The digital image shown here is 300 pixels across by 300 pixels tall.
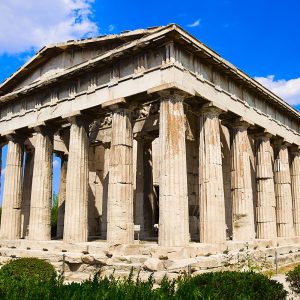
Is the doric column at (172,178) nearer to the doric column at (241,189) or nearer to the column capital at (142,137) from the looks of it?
the doric column at (241,189)

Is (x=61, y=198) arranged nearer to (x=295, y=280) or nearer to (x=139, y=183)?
(x=139, y=183)

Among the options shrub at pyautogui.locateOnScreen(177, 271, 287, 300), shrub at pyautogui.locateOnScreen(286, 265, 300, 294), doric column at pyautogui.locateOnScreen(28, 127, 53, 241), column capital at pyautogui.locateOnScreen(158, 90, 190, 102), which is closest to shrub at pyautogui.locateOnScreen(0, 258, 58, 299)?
shrub at pyautogui.locateOnScreen(177, 271, 287, 300)

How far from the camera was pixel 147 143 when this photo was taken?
21.9 m

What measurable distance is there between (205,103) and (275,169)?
9.22 m

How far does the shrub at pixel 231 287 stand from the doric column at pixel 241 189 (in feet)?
33.2

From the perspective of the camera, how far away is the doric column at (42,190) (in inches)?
732

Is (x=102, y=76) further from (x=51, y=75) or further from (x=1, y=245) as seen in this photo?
(x=1, y=245)

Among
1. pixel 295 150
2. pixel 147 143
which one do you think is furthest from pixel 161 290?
pixel 295 150

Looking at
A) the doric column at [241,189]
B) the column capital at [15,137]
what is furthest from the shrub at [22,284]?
the column capital at [15,137]

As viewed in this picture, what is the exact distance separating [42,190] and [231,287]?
44.3ft

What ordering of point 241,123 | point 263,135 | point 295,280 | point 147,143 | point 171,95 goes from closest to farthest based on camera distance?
point 295,280, point 171,95, point 241,123, point 263,135, point 147,143

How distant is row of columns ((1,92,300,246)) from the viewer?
553 inches

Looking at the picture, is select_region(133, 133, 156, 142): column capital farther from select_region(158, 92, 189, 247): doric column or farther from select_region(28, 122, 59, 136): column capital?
select_region(158, 92, 189, 247): doric column

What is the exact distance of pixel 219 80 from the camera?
17281 millimetres
